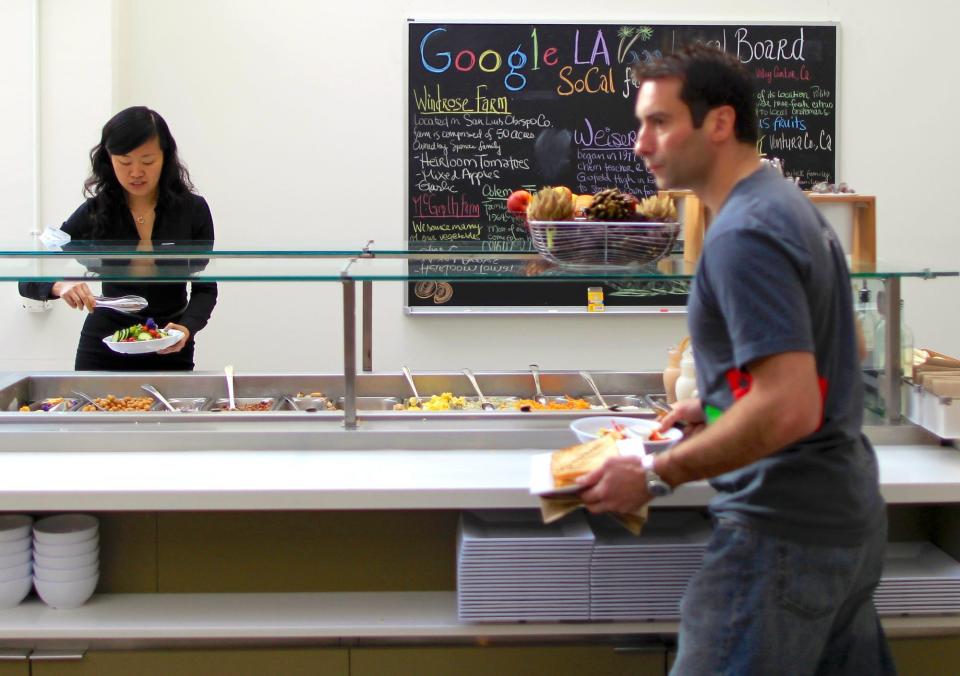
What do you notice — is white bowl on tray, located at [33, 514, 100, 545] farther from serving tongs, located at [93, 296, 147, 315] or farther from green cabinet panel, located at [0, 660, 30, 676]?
serving tongs, located at [93, 296, 147, 315]

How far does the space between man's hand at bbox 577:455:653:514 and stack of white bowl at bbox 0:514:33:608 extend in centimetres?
122

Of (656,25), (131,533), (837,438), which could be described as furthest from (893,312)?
(656,25)

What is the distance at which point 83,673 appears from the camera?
226 centimetres

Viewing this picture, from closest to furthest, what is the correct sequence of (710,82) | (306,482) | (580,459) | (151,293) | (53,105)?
(710,82) < (580,459) < (306,482) < (151,293) < (53,105)

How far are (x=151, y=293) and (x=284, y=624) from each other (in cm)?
167

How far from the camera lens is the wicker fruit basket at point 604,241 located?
2.46 m

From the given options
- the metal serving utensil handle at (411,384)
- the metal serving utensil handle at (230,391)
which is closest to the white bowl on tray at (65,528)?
the metal serving utensil handle at (230,391)

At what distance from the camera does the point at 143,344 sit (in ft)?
9.52

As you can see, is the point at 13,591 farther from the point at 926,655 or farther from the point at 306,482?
the point at 926,655

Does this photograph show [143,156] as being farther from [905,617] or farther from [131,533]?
[905,617]

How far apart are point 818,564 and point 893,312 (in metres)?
0.93

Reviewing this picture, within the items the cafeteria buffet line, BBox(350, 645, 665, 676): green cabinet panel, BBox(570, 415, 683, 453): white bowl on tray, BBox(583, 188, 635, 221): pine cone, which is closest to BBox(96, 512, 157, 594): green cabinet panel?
the cafeteria buffet line

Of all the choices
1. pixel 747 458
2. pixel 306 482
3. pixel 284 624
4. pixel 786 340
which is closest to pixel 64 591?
pixel 284 624

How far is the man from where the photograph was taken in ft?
5.50
